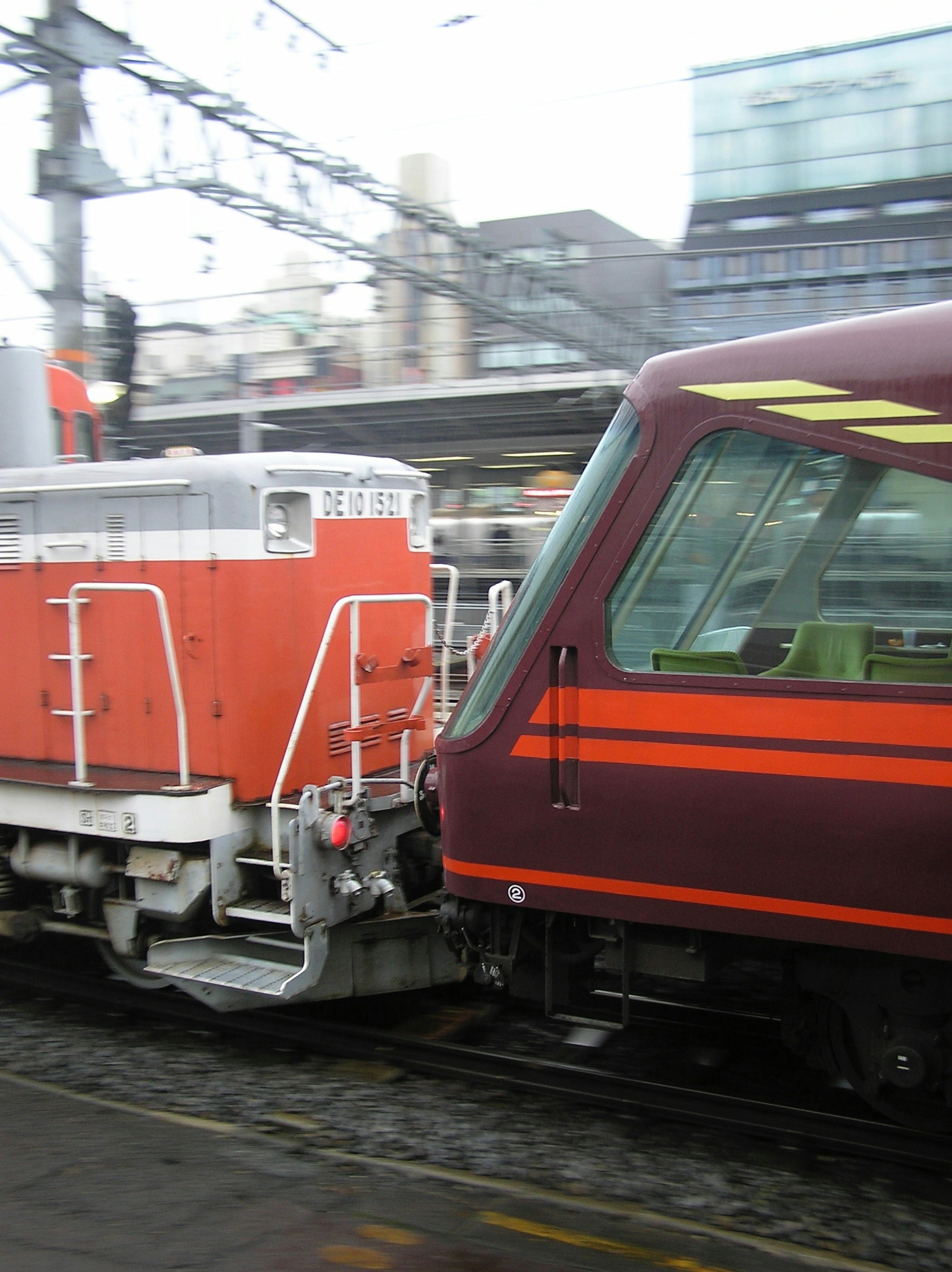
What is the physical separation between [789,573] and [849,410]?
506 mm

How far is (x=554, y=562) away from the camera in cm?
353

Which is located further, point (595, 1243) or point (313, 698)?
point (313, 698)

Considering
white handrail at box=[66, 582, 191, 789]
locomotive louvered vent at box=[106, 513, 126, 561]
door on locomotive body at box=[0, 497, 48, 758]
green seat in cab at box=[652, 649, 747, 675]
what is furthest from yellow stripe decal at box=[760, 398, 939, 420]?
door on locomotive body at box=[0, 497, 48, 758]

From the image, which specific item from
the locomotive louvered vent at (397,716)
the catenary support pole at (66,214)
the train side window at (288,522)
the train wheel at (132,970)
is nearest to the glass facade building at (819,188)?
the catenary support pole at (66,214)

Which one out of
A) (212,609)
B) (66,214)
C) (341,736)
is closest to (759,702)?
(341,736)

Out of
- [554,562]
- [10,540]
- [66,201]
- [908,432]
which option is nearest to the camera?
[908,432]

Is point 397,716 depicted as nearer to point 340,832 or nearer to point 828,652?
point 340,832

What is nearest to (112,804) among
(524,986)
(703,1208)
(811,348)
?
(524,986)

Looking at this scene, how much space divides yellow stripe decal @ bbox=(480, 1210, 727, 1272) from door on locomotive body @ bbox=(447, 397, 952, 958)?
939 mm

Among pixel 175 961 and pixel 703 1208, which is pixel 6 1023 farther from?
pixel 703 1208

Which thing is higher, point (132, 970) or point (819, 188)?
point (819, 188)

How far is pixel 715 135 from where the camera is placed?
11422 millimetres

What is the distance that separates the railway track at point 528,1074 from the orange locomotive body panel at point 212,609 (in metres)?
1.15

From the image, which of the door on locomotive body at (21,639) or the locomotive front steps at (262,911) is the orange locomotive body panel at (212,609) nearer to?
the door on locomotive body at (21,639)
